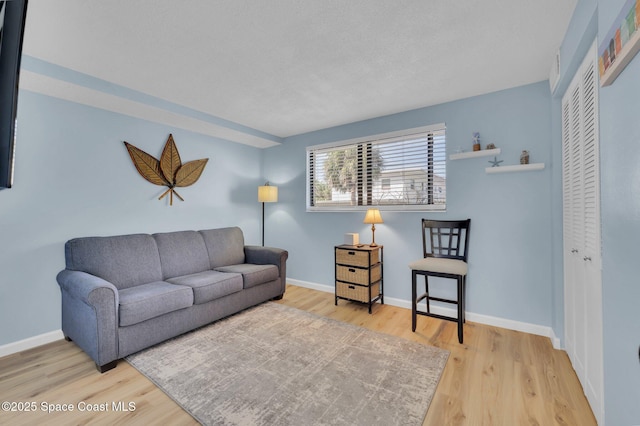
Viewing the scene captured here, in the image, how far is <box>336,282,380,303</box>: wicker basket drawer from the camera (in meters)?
3.27

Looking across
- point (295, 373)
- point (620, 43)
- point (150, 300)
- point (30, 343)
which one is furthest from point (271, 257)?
point (620, 43)

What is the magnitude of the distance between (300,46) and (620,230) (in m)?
2.15

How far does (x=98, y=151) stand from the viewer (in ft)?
9.51

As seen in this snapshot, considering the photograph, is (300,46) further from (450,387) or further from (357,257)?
(450,387)

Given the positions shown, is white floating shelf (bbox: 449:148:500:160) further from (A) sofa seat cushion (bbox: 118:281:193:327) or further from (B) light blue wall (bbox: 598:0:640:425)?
(A) sofa seat cushion (bbox: 118:281:193:327)

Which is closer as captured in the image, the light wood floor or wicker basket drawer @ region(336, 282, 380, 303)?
the light wood floor

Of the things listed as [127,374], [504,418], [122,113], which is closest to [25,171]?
[122,113]

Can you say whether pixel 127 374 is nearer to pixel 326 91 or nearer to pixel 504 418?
pixel 504 418

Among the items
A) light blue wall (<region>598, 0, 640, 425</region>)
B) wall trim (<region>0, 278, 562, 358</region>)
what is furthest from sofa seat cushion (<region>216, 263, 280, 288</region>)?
light blue wall (<region>598, 0, 640, 425</region>)

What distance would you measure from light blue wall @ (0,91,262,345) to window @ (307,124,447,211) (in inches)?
78.0

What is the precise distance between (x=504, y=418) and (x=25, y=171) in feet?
13.6

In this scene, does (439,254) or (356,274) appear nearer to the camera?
(439,254)

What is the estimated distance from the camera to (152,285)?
273 centimetres

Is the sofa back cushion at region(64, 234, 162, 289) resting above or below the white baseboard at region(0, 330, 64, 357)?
above
